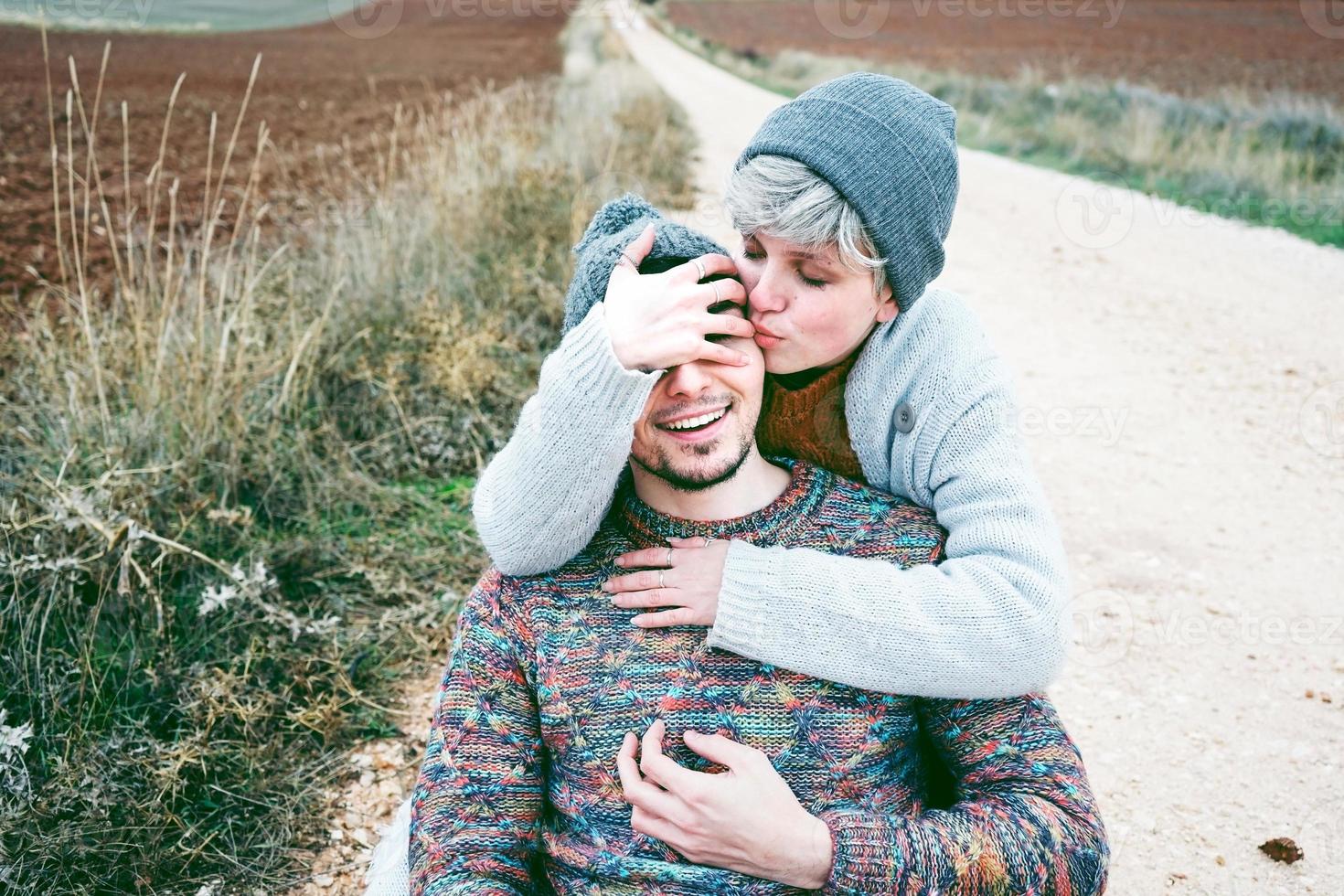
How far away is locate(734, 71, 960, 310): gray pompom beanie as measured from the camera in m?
2.06

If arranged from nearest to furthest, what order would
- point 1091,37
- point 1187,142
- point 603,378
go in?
point 603,378 < point 1187,142 < point 1091,37

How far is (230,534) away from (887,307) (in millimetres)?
2453

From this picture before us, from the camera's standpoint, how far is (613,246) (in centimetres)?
196

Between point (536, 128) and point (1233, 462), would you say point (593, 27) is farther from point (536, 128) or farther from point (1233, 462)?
point (1233, 462)

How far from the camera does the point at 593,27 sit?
3972 centimetres

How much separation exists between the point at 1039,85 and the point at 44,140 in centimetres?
1508

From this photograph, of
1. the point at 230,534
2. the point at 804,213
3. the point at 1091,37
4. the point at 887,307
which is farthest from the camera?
the point at 1091,37

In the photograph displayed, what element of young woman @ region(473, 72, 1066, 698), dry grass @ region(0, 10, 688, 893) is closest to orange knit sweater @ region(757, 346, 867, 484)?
young woman @ region(473, 72, 1066, 698)

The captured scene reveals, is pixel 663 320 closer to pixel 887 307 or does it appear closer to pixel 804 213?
pixel 804 213

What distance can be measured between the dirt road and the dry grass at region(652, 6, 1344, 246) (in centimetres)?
114

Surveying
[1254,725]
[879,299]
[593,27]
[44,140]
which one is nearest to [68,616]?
[879,299]

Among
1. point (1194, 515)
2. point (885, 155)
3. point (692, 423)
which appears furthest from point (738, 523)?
point (1194, 515)

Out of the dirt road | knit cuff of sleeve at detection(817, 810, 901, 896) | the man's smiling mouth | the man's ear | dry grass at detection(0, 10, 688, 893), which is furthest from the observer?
the dirt road

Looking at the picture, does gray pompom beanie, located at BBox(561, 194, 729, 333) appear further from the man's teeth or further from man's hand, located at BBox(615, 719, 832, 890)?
man's hand, located at BBox(615, 719, 832, 890)
